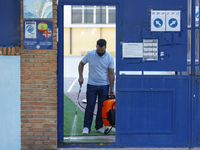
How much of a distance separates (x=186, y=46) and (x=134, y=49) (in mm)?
880

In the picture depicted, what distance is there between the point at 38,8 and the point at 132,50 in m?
1.70

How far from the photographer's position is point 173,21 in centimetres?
482

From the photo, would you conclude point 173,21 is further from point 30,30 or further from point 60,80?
point 30,30

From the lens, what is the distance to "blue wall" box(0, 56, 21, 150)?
15.5 ft

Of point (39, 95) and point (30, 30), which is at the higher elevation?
point (30, 30)

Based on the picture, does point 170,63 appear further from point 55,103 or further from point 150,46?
point 55,103

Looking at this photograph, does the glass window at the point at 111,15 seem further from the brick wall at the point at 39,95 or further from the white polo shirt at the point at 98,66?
the brick wall at the point at 39,95

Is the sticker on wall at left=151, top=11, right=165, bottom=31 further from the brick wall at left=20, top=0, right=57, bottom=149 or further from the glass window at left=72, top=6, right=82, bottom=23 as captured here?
the glass window at left=72, top=6, right=82, bottom=23

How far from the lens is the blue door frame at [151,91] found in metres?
4.84

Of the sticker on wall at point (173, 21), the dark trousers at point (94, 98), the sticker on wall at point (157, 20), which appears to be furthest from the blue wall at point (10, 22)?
the sticker on wall at point (173, 21)

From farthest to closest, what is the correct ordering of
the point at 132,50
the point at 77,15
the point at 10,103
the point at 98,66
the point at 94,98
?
the point at 77,15 → the point at 94,98 → the point at 98,66 → the point at 132,50 → the point at 10,103

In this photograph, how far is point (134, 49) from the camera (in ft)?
16.0

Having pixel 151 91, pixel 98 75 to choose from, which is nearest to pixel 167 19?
pixel 151 91

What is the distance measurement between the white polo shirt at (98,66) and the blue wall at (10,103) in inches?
66.1
